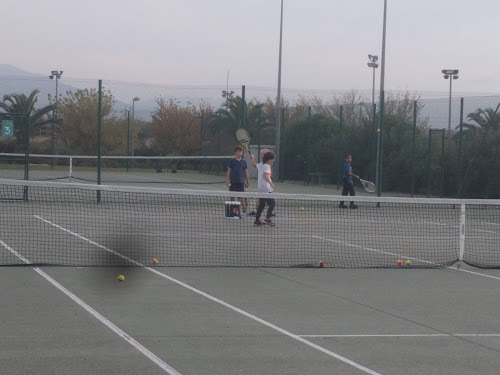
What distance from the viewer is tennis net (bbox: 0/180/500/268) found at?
12.8 metres

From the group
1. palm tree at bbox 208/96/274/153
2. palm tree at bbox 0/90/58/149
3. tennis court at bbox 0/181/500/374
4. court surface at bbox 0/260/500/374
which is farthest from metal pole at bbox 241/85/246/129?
court surface at bbox 0/260/500/374

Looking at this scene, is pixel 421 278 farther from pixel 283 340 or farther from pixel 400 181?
pixel 400 181

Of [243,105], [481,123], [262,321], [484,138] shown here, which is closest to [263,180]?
[243,105]

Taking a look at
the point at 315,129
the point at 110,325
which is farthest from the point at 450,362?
the point at 315,129

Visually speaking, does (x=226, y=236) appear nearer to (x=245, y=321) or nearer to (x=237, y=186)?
(x=237, y=186)

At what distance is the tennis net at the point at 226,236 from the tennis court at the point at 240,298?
0.05 meters

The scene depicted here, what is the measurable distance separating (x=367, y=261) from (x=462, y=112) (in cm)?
1541

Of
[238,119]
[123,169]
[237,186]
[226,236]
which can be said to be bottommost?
[226,236]

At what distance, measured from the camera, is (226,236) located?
1594 cm

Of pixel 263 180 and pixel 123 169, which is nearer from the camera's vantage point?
pixel 263 180

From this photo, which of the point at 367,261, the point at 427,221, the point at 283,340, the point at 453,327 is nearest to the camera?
the point at 283,340

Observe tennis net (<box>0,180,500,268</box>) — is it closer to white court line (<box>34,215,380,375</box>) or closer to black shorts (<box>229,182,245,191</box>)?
black shorts (<box>229,182,245,191</box>)

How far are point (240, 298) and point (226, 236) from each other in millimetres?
6177

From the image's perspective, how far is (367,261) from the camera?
43.5 ft
